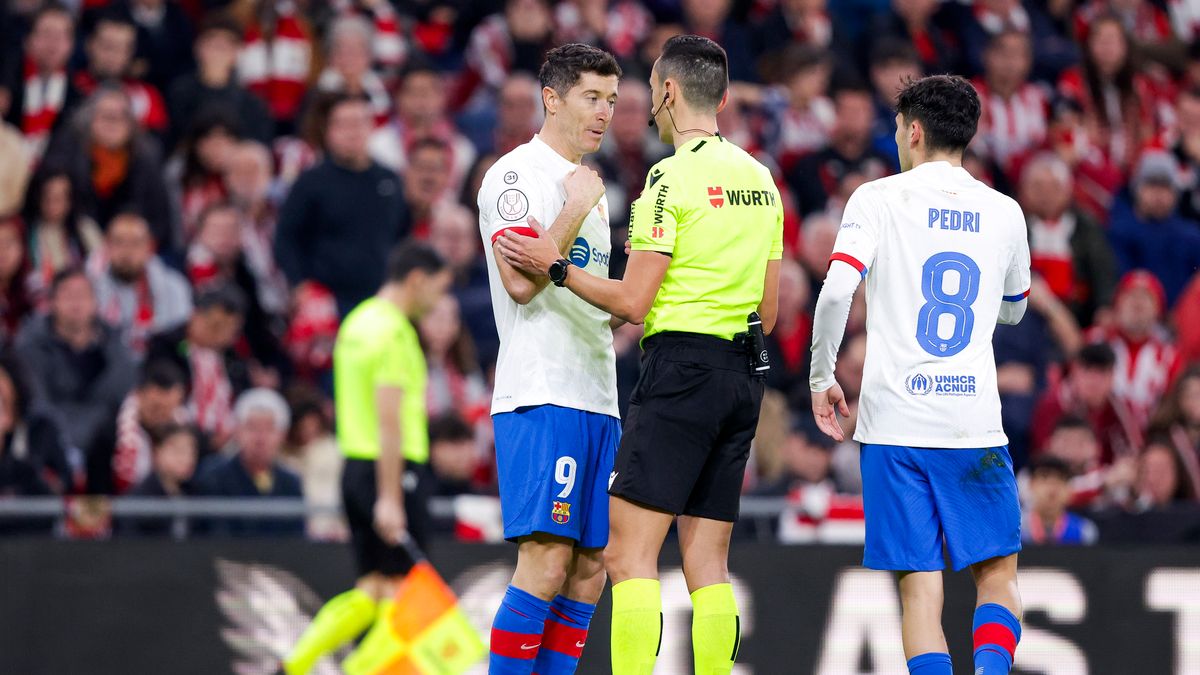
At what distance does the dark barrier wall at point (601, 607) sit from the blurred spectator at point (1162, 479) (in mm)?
1497

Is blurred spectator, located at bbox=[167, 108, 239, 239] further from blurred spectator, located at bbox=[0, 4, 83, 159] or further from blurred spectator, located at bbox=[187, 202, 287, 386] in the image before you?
blurred spectator, located at bbox=[0, 4, 83, 159]

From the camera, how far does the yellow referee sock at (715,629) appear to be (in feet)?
21.7

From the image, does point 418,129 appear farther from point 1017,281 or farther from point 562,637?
point 1017,281

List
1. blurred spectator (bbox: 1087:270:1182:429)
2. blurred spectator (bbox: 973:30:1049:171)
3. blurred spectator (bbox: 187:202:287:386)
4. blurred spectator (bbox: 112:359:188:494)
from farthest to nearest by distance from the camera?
blurred spectator (bbox: 973:30:1049:171), blurred spectator (bbox: 1087:270:1182:429), blurred spectator (bbox: 187:202:287:386), blurred spectator (bbox: 112:359:188:494)

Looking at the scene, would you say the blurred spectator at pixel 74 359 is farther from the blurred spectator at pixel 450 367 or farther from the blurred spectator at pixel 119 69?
the blurred spectator at pixel 119 69

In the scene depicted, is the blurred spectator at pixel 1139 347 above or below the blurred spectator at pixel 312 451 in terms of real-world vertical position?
above

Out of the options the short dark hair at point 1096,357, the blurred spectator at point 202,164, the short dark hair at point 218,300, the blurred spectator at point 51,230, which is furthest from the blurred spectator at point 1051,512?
the blurred spectator at point 51,230

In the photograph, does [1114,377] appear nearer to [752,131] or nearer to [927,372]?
[752,131]

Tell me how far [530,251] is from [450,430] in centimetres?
488

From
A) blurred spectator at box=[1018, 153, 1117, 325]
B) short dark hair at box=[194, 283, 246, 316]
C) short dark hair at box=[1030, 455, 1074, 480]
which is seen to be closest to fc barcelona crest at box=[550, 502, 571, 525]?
short dark hair at box=[1030, 455, 1074, 480]

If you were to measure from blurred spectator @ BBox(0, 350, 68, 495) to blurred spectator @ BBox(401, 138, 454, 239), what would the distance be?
3081 mm

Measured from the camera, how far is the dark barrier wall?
393 inches

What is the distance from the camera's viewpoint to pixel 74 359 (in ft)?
38.3

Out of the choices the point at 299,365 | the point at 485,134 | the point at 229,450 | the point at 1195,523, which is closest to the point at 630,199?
the point at 485,134
